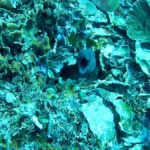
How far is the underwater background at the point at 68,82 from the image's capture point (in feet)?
5.16

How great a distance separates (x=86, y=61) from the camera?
2281mm

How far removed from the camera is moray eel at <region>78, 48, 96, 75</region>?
225 centimetres

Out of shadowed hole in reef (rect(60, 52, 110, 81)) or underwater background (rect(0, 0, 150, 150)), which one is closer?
underwater background (rect(0, 0, 150, 150))

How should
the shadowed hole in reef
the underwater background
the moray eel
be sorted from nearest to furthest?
the underwater background < the moray eel < the shadowed hole in reef

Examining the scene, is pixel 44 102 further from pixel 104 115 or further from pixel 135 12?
pixel 135 12

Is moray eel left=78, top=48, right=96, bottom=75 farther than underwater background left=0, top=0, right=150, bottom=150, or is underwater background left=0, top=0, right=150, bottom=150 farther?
moray eel left=78, top=48, right=96, bottom=75

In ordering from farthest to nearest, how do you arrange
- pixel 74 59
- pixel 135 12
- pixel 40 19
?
pixel 135 12 < pixel 74 59 < pixel 40 19

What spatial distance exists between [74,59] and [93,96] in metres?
0.59

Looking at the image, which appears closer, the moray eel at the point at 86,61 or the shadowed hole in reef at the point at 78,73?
the moray eel at the point at 86,61

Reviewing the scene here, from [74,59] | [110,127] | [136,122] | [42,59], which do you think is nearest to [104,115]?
[110,127]

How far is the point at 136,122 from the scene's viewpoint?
2027 millimetres

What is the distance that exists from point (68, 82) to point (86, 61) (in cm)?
45

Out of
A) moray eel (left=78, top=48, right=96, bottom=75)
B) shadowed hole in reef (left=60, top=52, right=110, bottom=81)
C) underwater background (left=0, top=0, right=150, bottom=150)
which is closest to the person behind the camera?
underwater background (left=0, top=0, right=150, bottom=150)

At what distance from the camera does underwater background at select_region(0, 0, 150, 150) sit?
1.57m
